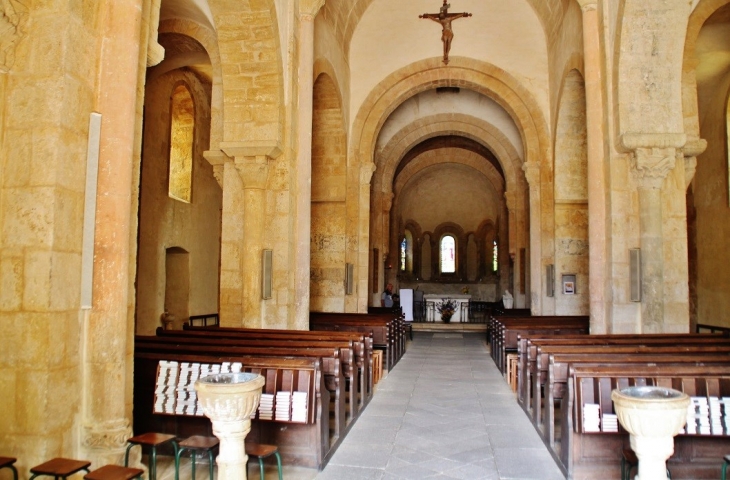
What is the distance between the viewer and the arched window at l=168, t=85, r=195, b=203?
14.6m

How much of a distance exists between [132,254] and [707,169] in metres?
15.0

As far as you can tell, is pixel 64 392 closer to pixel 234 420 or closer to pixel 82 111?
pixel 234 420

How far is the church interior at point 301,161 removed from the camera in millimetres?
4285

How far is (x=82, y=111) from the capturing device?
4.52 meters

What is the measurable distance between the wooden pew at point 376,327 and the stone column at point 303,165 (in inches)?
58.0

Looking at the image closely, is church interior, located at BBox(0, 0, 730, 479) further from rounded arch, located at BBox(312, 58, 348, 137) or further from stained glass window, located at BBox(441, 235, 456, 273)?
stained glass window, located at BBox(441, 235, 456, 273)

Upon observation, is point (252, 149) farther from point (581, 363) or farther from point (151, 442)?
point (581, 363)

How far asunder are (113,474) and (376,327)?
727cm

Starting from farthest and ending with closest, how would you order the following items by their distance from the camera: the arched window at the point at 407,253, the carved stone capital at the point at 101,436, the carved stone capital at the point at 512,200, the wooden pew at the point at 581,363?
the arched window at the point at 407,253
the carved stone capital at the point at 512,200
the wooden pew at the point at 581,363
the carved stone capital at the point at 101,436

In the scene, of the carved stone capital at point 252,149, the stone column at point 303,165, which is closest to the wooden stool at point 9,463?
the stone column at point 303,165

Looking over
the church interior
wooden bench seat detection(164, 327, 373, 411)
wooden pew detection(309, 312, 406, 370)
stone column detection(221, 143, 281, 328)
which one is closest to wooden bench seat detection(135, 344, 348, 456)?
the church interior

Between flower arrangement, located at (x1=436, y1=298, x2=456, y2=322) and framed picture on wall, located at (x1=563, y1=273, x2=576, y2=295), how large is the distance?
6108 mm

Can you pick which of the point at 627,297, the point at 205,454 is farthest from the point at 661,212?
the point at 205,454

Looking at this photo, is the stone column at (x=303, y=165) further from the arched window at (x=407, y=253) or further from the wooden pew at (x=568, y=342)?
the arched window at (x=407, y=253)
